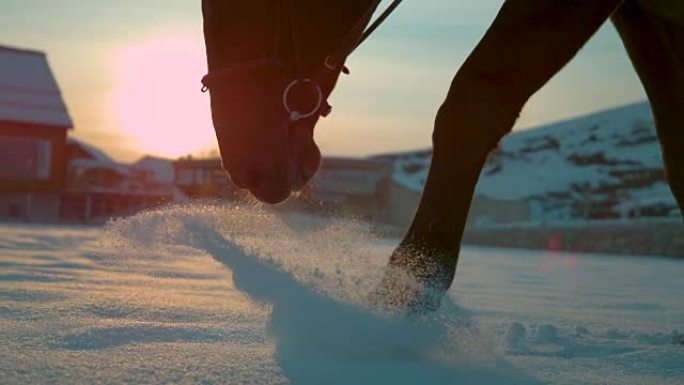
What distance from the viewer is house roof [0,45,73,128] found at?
74.7ft

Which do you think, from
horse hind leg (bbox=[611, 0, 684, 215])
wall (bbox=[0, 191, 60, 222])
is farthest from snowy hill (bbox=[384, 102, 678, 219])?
horse hind leg (bbox=[611, 0, 684, 215])

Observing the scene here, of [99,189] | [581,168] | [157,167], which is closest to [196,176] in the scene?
[99,189]

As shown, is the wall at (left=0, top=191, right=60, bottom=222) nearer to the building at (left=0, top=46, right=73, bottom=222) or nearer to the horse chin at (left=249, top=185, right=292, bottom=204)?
the building at (left=0, top=46, right=73, bottom=222)

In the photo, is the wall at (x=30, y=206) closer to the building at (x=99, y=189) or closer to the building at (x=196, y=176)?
the building at (x=99, y=189)

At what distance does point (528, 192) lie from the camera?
1454 inches

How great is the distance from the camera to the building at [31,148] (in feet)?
Answer: 73.3

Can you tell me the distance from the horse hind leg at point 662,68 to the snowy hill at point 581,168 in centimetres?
1906

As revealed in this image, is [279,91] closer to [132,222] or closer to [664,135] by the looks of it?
[132,222]

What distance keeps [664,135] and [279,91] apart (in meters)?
1.08

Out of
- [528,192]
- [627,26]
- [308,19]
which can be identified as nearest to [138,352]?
[308,19]

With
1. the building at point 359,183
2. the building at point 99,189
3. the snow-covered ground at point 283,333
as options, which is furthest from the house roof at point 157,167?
the snow-covered ground at point 283,333

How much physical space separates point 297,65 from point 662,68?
955mm

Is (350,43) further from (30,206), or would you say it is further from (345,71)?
(30,206)

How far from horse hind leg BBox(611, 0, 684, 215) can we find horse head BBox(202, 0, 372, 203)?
75 cm
